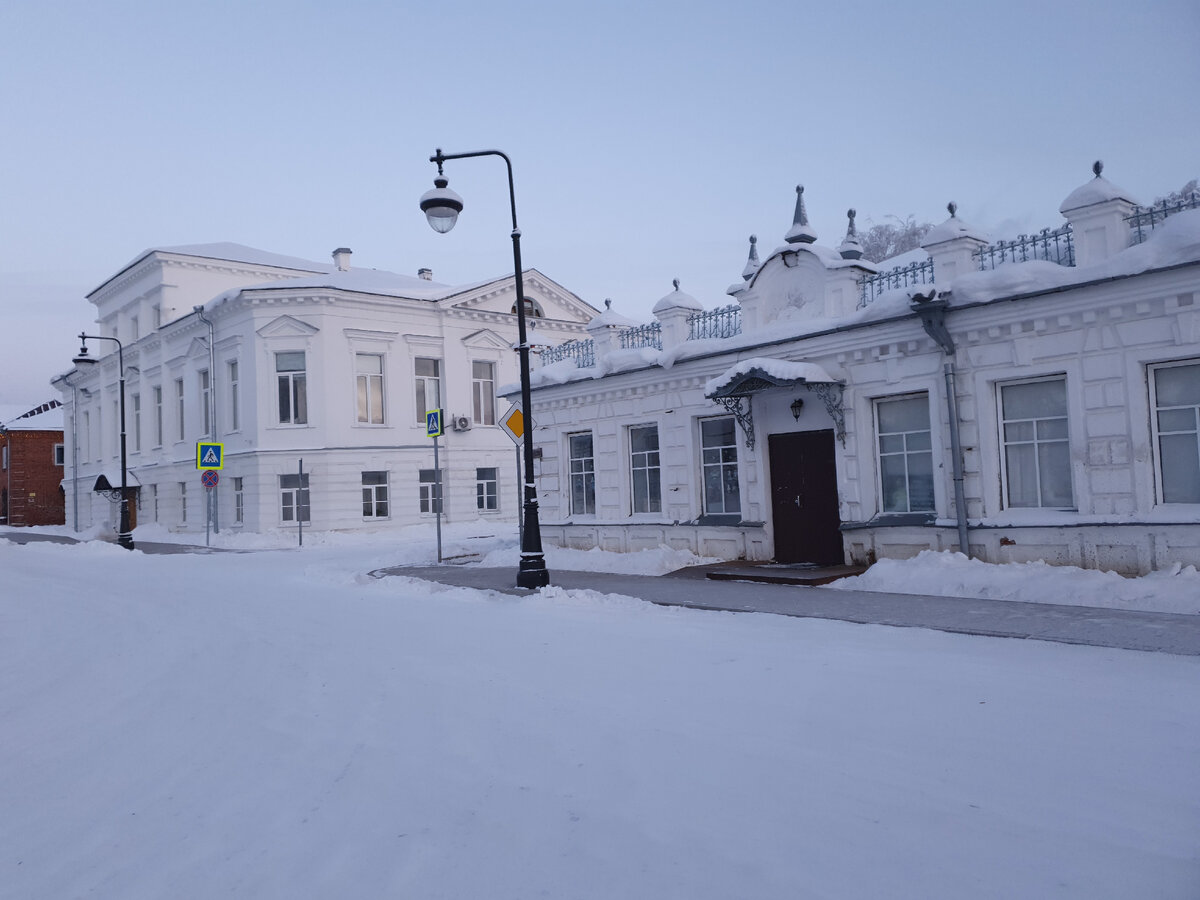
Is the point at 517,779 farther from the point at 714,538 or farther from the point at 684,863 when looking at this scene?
the point at 714,538

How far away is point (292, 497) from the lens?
31359 millimetres

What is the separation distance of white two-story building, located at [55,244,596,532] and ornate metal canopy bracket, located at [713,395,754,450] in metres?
14.4

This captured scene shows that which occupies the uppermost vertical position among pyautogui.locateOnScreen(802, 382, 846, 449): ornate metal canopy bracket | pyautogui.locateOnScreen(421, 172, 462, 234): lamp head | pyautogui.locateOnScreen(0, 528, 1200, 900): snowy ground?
pyautogui.locateOnScreen(421, 172, 462, 234): lamp head

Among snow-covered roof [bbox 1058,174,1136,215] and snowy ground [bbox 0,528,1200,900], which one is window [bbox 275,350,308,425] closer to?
snowy ground [bbox 0,528,1200,900]

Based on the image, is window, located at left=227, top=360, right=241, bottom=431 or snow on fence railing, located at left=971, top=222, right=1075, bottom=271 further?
window, located at left=227, top=360, right=241, bottom=431

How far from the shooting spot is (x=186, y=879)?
3.87 meters

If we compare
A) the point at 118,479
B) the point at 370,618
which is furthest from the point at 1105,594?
the point at 118,479

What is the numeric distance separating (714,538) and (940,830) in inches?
460

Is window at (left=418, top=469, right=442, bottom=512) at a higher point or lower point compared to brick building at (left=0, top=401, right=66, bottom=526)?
lower

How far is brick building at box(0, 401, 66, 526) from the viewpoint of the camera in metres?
59.6

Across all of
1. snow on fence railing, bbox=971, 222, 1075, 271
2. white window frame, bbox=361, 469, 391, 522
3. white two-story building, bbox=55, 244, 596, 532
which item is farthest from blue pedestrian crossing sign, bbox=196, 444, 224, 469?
snow on fence railing, bbox=971, 222, 1075, 271

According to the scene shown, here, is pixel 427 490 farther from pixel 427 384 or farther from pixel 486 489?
pixel 427 384

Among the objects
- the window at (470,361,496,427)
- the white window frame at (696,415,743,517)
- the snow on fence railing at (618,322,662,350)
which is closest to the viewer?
the white window frame at (696,415,743,517)

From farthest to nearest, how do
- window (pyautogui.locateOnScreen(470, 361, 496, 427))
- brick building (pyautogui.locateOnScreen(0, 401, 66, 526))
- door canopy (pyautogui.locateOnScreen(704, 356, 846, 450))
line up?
brick building (pyautogui.locateOnScreen(0, 401, 66, 526)) < window (pyautogui.locateOnScreen(470, 361, 496, 427)) < door canopy (pyautogui.locateOnScreen(704, 356, 846, 450))
